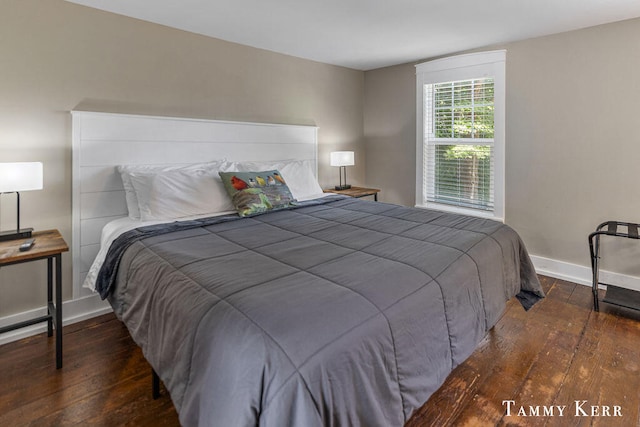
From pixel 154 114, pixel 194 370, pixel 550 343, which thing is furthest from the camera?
pixel 154 114

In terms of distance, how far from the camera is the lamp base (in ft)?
6.96

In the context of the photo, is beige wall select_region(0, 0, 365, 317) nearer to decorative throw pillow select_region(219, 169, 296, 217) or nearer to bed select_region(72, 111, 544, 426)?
bed select_region(72, 111, 544, 426)

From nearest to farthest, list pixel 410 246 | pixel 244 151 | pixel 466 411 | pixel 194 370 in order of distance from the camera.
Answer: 1. pixel 194 370
2. pixel 466 411
3. pixel 410 246
4. pixel 244 151

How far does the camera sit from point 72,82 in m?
2.50

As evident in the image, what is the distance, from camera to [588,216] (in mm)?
3170

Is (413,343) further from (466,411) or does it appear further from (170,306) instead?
(170,306)

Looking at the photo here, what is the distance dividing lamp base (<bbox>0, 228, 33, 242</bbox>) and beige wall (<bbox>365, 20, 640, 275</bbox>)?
13.4ft

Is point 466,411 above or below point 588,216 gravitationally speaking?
below

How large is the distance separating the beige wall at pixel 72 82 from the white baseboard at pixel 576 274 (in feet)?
10.7

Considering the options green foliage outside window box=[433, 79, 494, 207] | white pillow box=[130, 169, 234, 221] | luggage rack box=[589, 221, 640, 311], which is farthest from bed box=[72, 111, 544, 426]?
green foliage outside window box=[433, 79, 494, 207]

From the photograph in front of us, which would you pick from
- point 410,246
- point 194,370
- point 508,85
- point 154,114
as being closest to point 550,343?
point 410,246

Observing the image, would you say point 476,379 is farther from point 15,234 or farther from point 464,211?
point 15,234

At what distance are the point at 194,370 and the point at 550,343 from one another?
2238 mm

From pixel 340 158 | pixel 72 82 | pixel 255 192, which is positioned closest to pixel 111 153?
pixel 72 82
